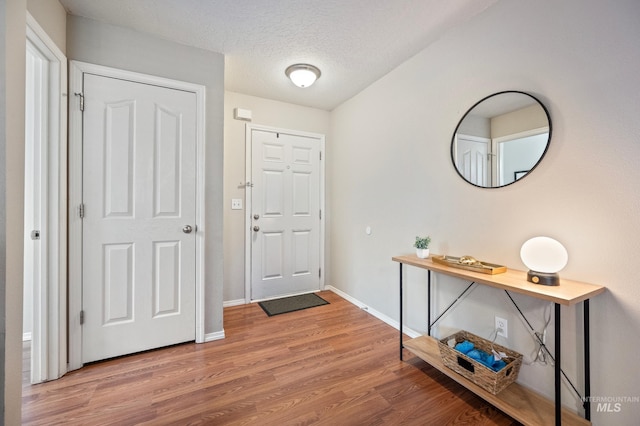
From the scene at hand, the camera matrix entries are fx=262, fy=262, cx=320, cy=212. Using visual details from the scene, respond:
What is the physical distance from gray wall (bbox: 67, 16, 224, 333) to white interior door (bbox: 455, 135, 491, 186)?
6.19ft

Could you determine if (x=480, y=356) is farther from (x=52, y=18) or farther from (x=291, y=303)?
(x=52, y=18)

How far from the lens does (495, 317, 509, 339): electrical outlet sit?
5.31 feet

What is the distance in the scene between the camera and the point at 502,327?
1640 millimetres

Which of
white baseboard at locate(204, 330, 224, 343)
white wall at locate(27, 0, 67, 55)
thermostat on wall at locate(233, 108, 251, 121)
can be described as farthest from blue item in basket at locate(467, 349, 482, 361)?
white wall at locate(27, 0, 67, 55)

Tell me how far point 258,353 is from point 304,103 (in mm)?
2763

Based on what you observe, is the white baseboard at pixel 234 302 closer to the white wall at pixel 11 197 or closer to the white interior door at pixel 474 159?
the white wall at pixel 11 197

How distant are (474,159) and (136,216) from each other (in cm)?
246

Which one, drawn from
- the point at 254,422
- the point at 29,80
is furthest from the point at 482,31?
the point at 29,80

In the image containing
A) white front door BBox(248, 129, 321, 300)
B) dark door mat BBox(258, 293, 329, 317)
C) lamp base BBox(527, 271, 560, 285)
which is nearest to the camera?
lamp base BBox(527, 271, 560, 285)

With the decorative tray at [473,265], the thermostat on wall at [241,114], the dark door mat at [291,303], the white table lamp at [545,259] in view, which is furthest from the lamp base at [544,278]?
the thermostat on wall at [241,114]

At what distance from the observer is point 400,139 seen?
2.39m

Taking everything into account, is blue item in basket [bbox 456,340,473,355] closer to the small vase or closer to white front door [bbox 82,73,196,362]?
the small vase

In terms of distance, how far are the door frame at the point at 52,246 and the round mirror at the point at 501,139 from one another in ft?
8.73

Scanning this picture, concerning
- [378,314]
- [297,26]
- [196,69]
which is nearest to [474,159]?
[297,26]
